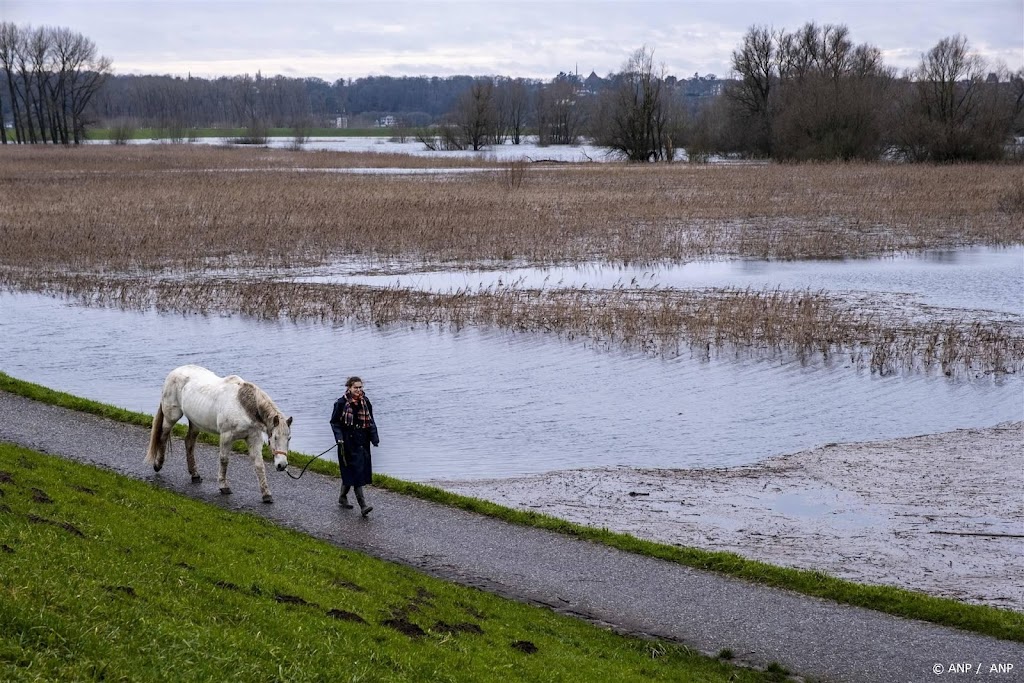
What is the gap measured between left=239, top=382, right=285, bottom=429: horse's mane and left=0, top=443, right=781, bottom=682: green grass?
4.80 feet

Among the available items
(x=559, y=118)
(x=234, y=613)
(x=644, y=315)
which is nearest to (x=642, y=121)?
(x=559, y=118)

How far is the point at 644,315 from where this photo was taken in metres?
29.3

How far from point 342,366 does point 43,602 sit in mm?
17573

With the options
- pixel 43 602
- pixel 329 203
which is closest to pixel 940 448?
pixel 43 602

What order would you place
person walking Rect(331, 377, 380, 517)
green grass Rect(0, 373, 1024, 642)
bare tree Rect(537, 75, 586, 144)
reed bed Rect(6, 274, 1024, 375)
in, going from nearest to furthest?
green grass Rect(0, 373, 1024, 642) → person walking Rect(331, 377, 380, 517) → reed bed Rect(6, 274, 1024, 375) → bare tree Rect(537, 75, 586, 144)

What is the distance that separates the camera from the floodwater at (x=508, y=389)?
20.0 meters

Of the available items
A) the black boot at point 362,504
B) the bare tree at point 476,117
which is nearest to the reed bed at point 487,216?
the black boot at point 362,504

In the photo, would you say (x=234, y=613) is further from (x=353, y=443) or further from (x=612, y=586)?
(x=353, y=443)

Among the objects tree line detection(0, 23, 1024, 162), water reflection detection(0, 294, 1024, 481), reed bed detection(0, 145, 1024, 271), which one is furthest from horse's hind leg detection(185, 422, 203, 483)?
tree line detection(0, 23, 1024, 162)

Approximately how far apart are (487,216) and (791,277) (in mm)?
16911

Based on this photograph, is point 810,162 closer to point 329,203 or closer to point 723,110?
point 723,110

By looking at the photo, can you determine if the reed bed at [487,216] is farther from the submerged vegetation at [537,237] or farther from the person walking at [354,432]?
the person walking at [354,432]

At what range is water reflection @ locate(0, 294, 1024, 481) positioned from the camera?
20.0m

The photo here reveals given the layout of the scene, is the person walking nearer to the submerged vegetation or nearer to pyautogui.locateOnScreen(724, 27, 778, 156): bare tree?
the submerged vegetation
